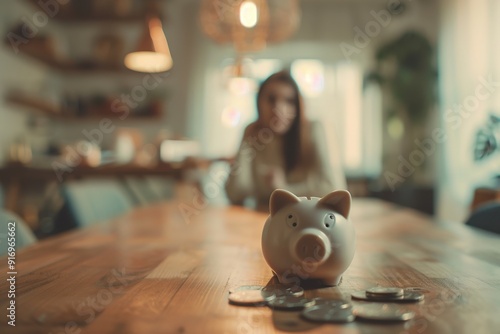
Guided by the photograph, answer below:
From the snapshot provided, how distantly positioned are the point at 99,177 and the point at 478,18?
3.26 meters

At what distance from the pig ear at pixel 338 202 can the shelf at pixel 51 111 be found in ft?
13.1

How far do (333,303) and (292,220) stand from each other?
0.13m

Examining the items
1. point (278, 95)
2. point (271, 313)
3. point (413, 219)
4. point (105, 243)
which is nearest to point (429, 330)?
point (271, 313)

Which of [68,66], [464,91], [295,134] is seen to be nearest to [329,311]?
[295,134]

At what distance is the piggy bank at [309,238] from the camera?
2.21 feet

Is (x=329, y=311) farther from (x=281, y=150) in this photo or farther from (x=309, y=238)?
(x=281, y=150)

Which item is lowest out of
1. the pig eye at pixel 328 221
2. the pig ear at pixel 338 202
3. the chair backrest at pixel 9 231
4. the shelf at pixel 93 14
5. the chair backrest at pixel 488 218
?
the chair backrest at pixel 488 218

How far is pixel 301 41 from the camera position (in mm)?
5484

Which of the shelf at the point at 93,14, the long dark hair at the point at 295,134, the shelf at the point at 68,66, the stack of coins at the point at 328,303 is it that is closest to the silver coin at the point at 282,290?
the stack of coins at the point at 328,303

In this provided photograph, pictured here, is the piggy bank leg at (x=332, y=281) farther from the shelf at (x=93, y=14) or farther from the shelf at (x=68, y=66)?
the shelf at (x=93, y=14)

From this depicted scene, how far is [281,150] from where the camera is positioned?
2.40 metres

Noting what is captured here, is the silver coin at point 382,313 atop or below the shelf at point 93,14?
below

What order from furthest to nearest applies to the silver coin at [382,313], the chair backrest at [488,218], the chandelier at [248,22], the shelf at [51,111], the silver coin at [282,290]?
the shelf at [51,111] < the chandelier at [248,22] < the chair backrest at [488,218] < the silver coin at [282,290] < the silver coin at [382,313]

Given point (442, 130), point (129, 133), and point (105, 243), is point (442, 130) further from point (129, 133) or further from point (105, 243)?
point (105, 243)
